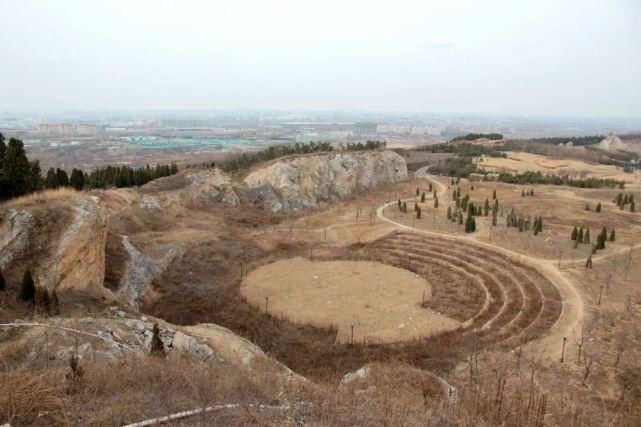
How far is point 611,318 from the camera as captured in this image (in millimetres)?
21656

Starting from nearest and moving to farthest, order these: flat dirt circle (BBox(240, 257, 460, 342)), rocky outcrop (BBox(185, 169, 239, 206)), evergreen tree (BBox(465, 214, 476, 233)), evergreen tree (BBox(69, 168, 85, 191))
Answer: flat dirt circle (BBox(240, 257, 460, 342)), evergreen tree (BBox(465, 214, 476, 233)), evergreen tree (BBox(69, 168, 85, 191)), rocky outcrop (BBox(185, 169, 239, 206))

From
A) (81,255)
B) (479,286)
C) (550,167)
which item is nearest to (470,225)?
(479,286)

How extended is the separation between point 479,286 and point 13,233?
957 inches

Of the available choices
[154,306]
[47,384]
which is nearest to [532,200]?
[154,306]

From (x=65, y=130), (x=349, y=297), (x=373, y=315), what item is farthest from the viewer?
(x=65, y=130)

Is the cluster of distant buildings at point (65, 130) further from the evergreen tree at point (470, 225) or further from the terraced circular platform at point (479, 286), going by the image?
the terraced circular platform at point (479, 286)

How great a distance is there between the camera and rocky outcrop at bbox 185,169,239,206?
43375 mm

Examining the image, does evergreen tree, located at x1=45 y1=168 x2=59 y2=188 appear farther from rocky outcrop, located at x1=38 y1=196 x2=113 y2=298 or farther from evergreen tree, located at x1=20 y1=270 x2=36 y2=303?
evergreen tree, located at x1=20 y1=270 x2=36 y2=303

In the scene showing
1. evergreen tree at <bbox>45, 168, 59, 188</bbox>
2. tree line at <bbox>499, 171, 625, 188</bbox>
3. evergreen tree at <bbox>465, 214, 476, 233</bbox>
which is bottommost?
evergreen tree at <bbox>465, 214, 476, 233</bbox>

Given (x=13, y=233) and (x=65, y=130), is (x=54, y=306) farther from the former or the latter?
(x=65, y=130)

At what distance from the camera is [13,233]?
18.6 m

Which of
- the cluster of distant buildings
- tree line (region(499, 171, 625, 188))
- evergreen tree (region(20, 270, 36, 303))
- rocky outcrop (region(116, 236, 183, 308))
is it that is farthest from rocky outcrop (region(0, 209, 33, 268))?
the cluster of distant buildings

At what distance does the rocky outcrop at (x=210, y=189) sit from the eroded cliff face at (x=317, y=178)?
10.4ft

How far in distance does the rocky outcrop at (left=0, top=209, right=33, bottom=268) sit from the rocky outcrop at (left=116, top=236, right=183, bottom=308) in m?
5.24
